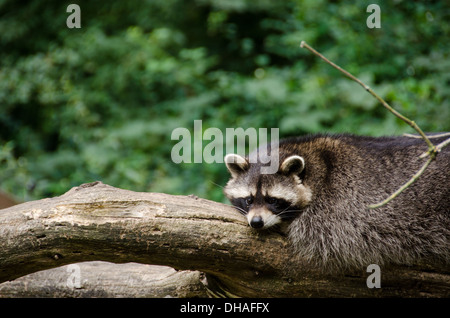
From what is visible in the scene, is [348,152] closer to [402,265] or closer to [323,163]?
[323,163]

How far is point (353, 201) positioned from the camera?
3541mm

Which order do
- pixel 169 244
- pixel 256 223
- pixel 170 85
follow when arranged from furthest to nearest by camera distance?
1. pixel 170 85
2. pixel 256 223
3. pixel 169 244

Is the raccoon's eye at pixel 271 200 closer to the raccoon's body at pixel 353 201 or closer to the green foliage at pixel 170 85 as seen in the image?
the raccoon's body at pixel 353 201

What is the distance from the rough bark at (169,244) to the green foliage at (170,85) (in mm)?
3430

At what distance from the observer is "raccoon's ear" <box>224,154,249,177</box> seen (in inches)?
154

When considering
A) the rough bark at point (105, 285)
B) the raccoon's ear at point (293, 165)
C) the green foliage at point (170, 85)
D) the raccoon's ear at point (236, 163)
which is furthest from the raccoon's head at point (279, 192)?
the green foliage at point (170, 85)

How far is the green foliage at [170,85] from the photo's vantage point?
7113 mm

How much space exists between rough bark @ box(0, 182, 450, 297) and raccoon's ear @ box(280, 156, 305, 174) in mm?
550

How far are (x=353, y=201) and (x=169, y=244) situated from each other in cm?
149

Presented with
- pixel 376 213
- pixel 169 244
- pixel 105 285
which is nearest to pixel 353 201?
pixel 376 213

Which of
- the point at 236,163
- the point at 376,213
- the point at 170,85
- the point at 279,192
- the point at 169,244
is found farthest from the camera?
the point at 170,85

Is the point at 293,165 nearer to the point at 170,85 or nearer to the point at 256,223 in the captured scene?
the point at 256,223

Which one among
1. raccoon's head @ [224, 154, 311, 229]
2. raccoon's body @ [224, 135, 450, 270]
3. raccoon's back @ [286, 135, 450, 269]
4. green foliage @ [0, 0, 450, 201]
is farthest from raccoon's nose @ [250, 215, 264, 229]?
green foliage @ [0, 0, 450, 201]

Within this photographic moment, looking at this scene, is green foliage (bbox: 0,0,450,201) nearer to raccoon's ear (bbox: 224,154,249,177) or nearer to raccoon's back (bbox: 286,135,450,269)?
raccoon's ear (bbox: 224,154,249,177)
